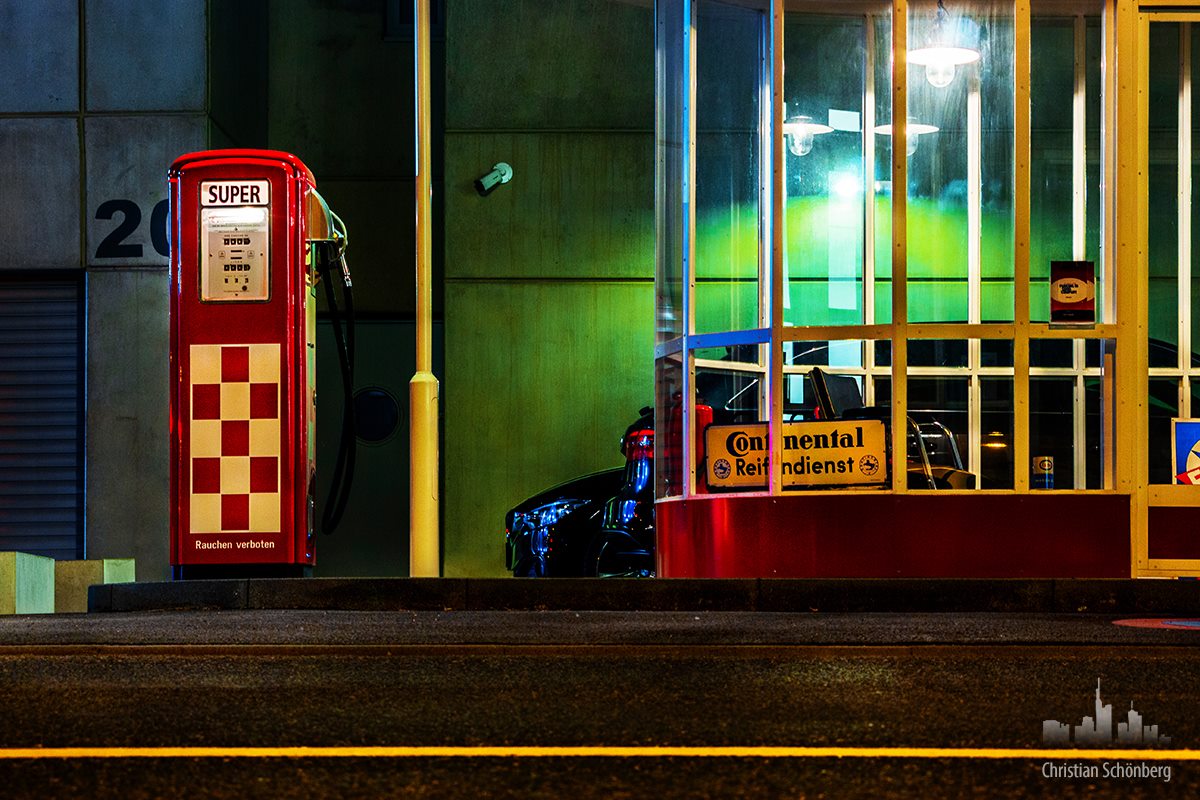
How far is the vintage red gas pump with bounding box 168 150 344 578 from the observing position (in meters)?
10.8

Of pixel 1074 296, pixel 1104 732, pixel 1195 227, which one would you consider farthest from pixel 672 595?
pixel 1104 732

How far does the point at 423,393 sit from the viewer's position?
11.1m

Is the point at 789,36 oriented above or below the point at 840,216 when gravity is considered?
above

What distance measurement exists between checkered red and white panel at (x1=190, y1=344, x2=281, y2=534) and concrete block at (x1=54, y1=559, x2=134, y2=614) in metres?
3.71

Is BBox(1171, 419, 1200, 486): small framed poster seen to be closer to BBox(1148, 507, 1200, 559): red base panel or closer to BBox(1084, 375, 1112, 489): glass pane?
BBox(1148, 507, 1200, 559): red base panel

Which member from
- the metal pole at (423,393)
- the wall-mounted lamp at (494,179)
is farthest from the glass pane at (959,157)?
the wall-mounted lamp at (494,179)

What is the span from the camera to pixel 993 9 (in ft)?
39.5

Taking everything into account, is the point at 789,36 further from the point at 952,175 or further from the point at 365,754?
the point at 365,754

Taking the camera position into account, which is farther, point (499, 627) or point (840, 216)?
point (840, 216)

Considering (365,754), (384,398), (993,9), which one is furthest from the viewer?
(384,398)

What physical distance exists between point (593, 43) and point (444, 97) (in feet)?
6.14

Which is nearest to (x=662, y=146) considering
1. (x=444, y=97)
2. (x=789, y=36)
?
(x=789, y=36)

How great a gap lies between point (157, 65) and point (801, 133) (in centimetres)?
832

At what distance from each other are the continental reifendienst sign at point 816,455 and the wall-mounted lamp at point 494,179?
7.51 meters
